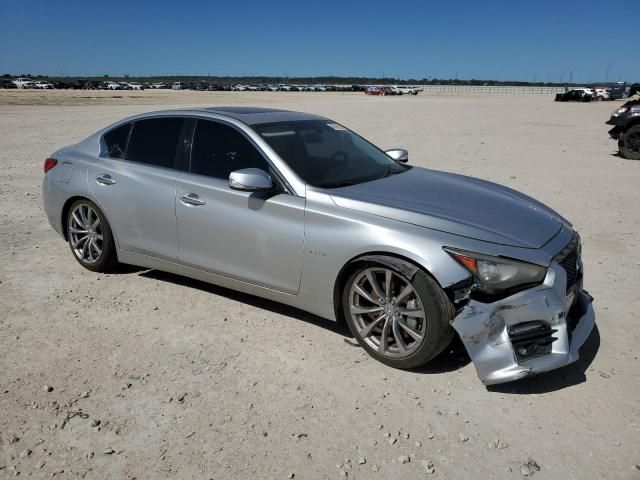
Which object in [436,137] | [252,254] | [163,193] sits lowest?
[436,137]

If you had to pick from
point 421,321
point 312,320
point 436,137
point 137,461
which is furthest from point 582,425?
point 436,137

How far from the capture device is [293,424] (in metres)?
3.20

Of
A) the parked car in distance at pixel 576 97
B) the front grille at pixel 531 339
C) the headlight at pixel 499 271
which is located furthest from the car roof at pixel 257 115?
the parked car in distance at pixel 576 97

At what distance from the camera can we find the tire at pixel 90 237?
205 inches

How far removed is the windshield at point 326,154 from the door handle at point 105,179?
1495mm

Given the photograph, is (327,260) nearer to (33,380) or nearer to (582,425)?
(582,425)

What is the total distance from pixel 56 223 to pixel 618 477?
514 centimetres

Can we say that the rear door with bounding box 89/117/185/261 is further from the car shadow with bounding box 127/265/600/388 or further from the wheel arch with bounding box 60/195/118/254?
the car shadow with bounding box 127/265/600/388

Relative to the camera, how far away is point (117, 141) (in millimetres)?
5270

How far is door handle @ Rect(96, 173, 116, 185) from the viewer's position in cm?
504

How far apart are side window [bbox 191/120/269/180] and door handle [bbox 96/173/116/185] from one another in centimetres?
90

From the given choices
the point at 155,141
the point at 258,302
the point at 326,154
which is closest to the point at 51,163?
the point at 155,141

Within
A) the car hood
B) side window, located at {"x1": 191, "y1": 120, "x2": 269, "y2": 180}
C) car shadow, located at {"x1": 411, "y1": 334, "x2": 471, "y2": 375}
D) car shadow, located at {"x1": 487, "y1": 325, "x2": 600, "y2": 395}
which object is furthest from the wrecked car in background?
side window, located at {"x1": 191, "y1": 120, "x2": 269, "y2": 180}

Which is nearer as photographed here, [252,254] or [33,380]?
[33,380]
